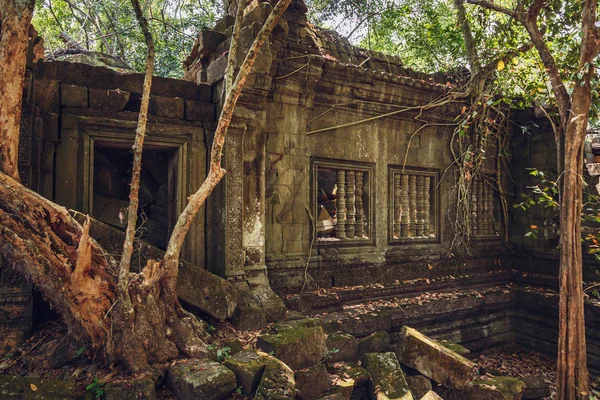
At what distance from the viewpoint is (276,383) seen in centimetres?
329

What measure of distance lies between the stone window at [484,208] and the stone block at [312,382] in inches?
193

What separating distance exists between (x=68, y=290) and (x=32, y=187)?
1.34 meters

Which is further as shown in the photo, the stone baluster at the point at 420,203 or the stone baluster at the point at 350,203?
the stone baluster at the point at 420,203

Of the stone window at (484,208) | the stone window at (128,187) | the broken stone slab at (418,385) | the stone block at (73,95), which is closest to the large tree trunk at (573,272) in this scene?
the broken stone slab at (418,385)

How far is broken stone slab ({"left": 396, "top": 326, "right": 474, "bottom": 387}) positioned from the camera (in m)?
4.44

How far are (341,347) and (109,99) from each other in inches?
140

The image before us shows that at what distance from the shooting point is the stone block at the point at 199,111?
4887mm

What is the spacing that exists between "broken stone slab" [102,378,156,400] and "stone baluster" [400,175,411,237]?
4607 mm

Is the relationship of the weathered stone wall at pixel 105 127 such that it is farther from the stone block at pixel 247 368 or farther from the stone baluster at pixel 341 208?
the stone baluster at pixel 341 208

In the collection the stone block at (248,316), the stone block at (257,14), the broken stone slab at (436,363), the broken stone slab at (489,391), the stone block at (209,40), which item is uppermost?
the stone block at (257,14)

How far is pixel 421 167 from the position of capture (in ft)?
22.8

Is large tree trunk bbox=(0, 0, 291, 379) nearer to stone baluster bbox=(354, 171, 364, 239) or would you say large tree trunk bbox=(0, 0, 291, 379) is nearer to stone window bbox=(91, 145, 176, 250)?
stone window bbox=(91, 145, 176, 250)

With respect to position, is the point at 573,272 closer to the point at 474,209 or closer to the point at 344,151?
the point at 474,209

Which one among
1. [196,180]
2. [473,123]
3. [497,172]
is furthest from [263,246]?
[497,172]
